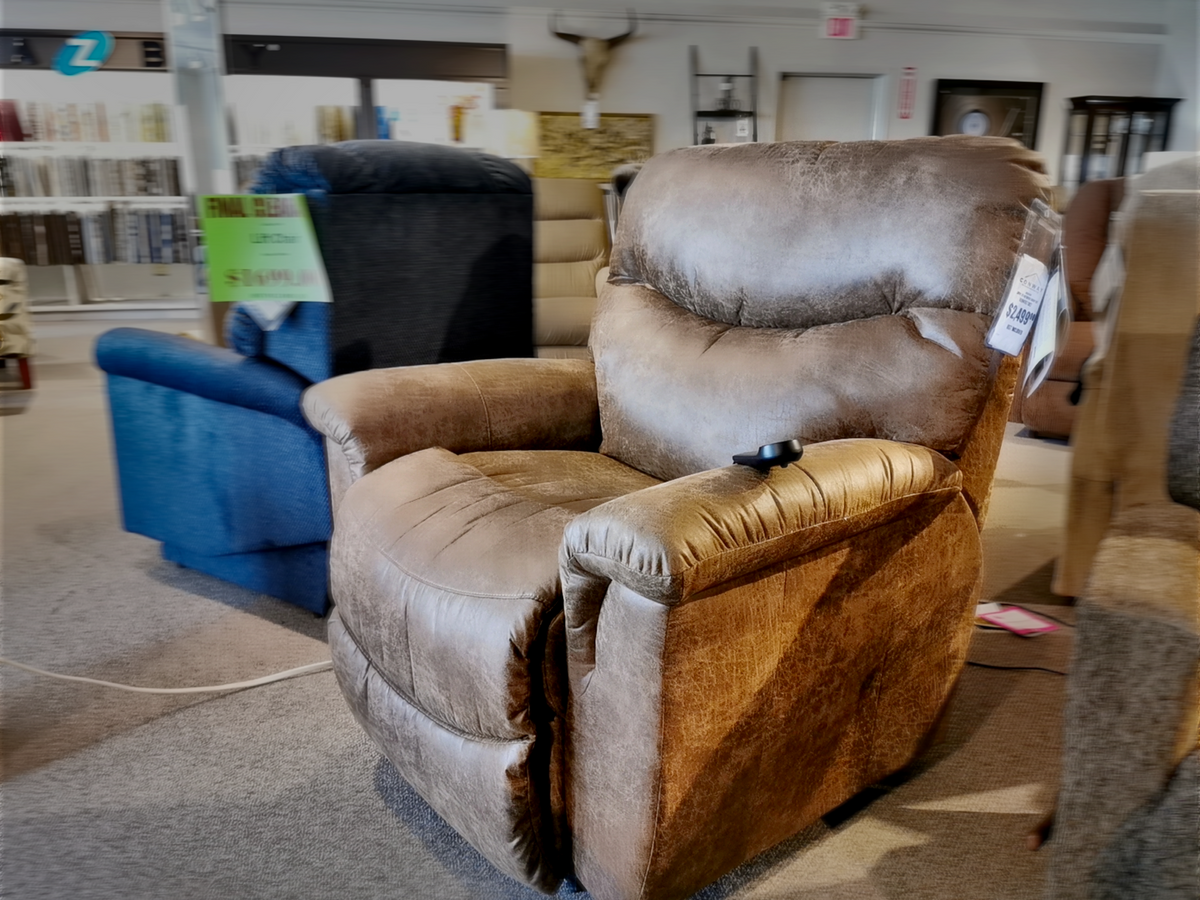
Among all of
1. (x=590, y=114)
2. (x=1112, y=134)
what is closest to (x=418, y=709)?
(x=590, y=114)

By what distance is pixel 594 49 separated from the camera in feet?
18.7

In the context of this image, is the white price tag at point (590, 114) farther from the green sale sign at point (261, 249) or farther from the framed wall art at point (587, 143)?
the green sale sign at point (261, 249)

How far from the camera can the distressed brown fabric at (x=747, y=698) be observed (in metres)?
0.93

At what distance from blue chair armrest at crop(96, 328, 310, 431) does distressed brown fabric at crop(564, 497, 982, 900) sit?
39.5 inches

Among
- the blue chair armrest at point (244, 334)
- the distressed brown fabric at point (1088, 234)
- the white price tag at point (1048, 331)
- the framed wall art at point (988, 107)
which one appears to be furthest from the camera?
the framed wall art at point (988, 107)

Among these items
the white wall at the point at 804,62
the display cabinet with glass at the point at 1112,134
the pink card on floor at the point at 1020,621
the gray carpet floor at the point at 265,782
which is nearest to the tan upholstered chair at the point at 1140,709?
the gray carpet floor at the point at 265,782

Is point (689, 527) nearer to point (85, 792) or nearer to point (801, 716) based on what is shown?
point (801, 716)

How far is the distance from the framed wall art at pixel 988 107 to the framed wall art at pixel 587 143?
7.33ft

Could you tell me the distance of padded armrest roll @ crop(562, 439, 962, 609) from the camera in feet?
2.84

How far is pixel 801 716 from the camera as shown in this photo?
43.1 inches

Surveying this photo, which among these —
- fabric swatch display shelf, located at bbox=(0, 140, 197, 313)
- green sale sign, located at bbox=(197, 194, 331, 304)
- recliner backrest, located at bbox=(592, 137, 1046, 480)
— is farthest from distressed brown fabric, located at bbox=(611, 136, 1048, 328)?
fabric swatch display shelf, located at bbox=(0, 140, 197, 313)

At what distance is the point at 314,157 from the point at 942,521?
1284mm

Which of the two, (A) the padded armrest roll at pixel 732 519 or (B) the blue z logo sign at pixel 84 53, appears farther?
(B) the blue z logo sign at pixel 84 53

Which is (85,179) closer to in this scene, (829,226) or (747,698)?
(829,226)
